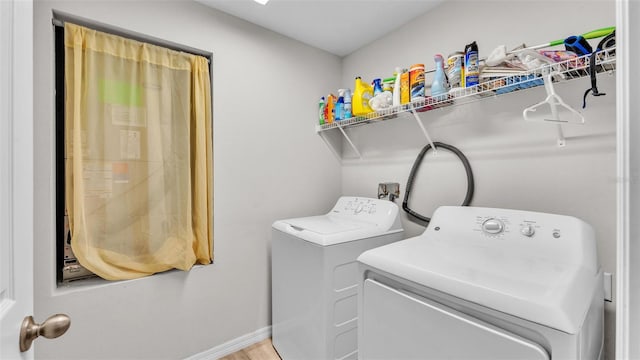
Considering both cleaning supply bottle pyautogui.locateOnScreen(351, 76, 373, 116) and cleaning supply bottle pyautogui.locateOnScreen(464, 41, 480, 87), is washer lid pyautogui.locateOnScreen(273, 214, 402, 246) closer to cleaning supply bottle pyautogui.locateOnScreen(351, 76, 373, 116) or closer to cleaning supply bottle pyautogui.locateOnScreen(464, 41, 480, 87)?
cleaning supply bottle pyautogui.locateOnScreen(351, 76, 373, 116)

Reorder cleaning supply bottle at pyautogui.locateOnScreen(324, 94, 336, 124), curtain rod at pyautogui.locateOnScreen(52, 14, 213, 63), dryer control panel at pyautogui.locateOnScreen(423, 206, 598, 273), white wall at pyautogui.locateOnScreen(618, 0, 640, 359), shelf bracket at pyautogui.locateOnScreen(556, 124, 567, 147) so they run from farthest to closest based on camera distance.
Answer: cleaning supply bottle at pyautogui.locateOnScreen(324, 94, 336, 124), curtain rod at pyautogui.locateOnScreen(52, 14, 213, 63), shelf bracket at pyautogui.locateOnScreen(556, 124, 567, 147), dryer control panel at pyautogui.locateOnScreen(423, 206, 598, 273), white wall at pyautogui.locateOnScreen(618, 0, 640, 359)

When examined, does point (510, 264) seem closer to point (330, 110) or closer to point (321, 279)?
point (321, 279)

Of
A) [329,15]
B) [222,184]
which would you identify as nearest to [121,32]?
[222,184]

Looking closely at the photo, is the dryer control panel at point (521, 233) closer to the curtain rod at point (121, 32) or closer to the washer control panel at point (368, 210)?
the washer control panel at point (368, 210)

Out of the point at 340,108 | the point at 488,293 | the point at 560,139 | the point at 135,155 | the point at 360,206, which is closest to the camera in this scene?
the point at 488,293

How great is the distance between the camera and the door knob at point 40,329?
0.55m

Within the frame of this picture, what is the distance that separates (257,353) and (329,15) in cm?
251

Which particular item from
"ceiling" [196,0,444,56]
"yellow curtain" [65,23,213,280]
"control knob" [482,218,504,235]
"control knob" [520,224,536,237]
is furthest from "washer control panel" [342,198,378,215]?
Answer: "ceiling" [196,0,444,56]

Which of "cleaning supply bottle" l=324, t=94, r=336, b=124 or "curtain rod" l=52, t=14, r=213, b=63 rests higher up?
"curtain rod" l=52, t=14, r=213, b=63

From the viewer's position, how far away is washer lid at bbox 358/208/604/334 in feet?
2.42

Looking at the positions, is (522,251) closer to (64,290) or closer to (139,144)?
(139,144)
